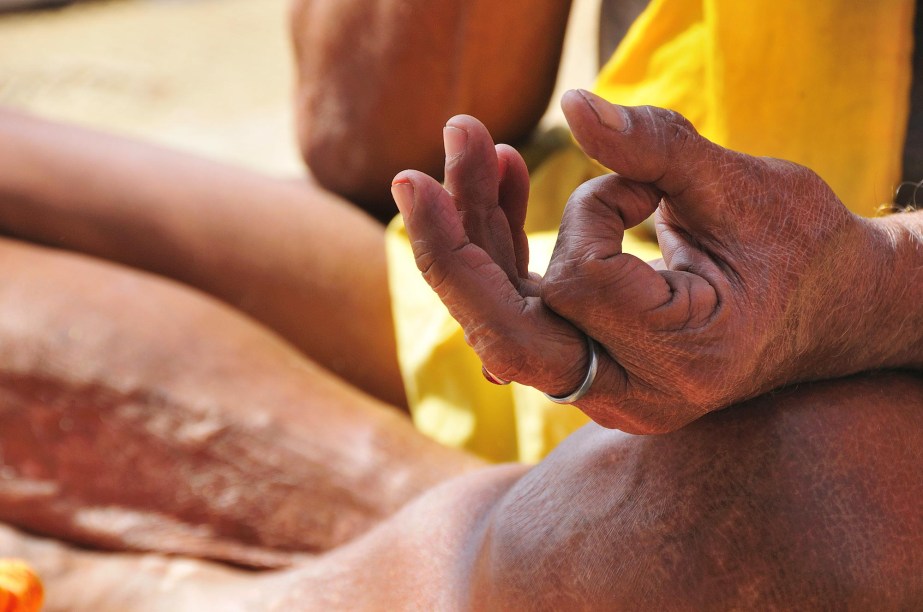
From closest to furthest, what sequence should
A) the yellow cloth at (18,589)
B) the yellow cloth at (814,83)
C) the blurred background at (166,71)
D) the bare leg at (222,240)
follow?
the yellow cloth at (18,589) < the yellow cloth at (814,83) < the bare leg at (222,240) < the blurred background at (166,71)

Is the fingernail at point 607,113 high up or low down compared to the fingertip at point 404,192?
up

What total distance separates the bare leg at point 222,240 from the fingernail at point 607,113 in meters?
0.60

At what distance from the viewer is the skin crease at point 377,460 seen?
53cm

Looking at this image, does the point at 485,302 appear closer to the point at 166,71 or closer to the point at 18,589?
the point at 18,589

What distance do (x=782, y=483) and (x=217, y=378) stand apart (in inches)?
23.9

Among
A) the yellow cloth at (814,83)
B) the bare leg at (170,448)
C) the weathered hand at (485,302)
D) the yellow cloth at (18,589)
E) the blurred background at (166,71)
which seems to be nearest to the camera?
the weathered hand at (485,302)

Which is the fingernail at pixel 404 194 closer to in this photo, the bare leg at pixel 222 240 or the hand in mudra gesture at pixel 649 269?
the hand in mudra gesture at pixel 649 269

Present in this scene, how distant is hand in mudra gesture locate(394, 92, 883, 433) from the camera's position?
0.47 meters

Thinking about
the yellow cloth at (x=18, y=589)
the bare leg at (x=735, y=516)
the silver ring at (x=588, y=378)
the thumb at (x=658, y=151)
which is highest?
the thumb at (x=658, y=151)

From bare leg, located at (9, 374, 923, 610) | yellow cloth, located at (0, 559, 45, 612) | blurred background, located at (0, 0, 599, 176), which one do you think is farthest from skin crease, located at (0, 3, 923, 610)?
blurred background, located at (0, 0, 599, 176)

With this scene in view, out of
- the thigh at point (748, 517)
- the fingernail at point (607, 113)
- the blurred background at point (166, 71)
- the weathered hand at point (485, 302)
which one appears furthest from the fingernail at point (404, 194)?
the blurred background at point (166, 71)

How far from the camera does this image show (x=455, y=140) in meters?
0.51

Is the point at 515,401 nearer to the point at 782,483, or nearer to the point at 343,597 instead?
the point at 343,597

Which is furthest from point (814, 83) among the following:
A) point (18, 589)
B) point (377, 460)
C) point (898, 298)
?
point (18, 589)
